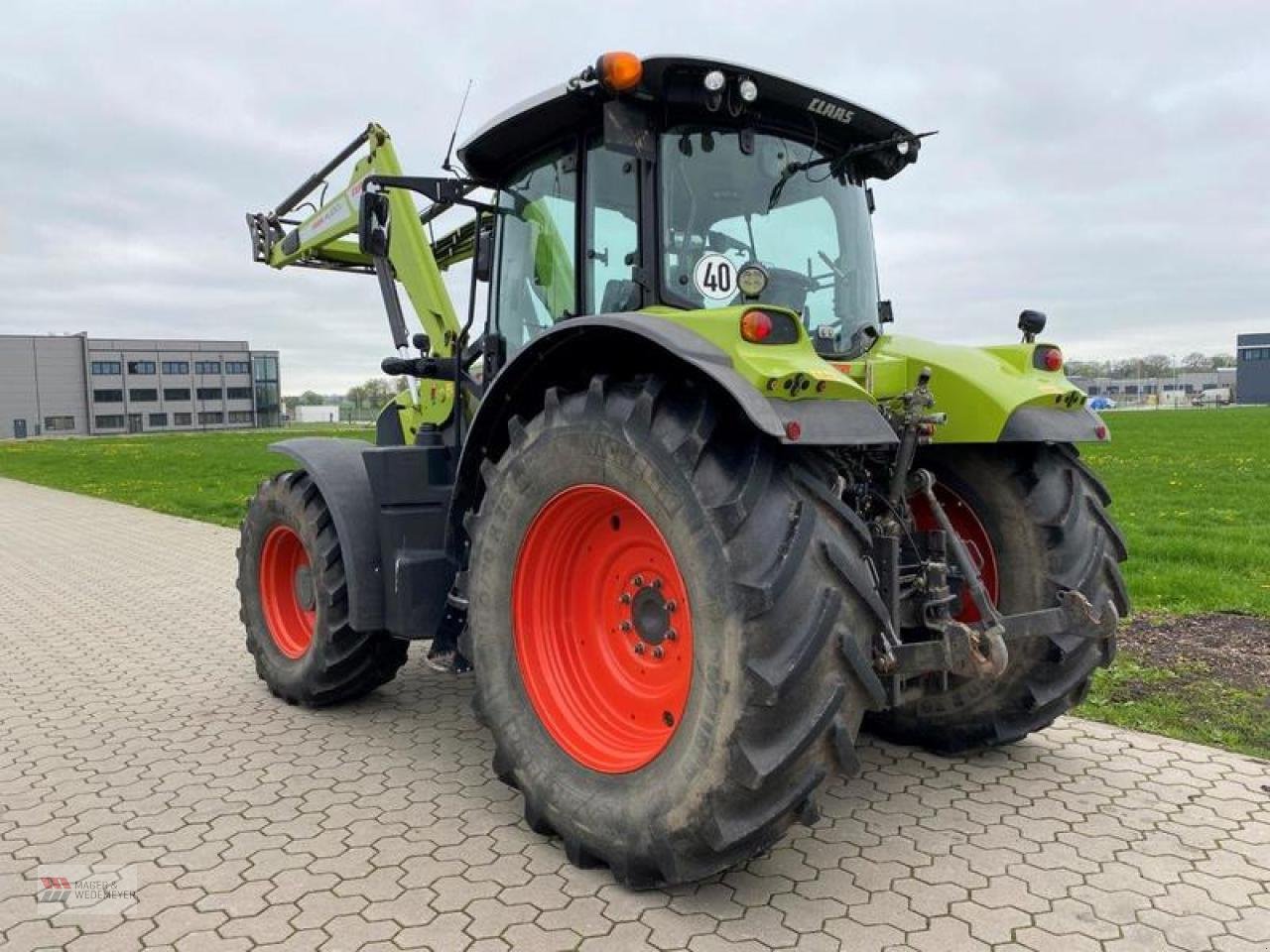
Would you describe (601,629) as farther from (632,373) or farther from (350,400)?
(350,400)

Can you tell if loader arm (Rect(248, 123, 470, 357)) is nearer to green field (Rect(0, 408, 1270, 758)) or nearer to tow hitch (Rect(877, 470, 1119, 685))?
tow hitch (Rect(877, 470, 1119, 685))

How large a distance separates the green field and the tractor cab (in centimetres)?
256

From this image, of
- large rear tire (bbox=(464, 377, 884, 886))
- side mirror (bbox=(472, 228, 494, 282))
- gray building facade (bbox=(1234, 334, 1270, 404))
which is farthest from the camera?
gray building facade (bbox=(1234, 334, 1270, 404))

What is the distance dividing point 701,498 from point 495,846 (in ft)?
5.07

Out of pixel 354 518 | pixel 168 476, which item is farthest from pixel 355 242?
pixel 168 476

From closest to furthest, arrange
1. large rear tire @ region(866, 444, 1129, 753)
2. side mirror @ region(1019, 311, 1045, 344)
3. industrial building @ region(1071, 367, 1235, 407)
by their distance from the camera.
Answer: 1. large rear tire @ region(866, 444, 1129, 753)
2. side mirror @ region(1019, 311, 1045, 344)
3. industrial building @ region(1071, 367, 1235, 407)

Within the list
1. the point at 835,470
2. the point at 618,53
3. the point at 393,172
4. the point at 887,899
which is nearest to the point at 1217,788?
the point at 887,899

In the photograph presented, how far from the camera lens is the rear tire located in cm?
468

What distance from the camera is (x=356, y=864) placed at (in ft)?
10.6

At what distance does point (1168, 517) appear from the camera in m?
11.8

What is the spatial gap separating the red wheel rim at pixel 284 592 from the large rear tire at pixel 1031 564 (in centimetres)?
338

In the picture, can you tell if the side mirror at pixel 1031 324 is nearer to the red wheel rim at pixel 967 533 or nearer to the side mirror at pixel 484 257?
the red wheel rim at pixel 967 533

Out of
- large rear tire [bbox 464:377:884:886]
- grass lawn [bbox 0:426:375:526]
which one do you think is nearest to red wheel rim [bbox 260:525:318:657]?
large rear tire [bbox 464:377:884:886]

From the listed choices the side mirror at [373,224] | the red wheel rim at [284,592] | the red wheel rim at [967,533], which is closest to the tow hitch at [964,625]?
the red wheel rim at [967,533]
